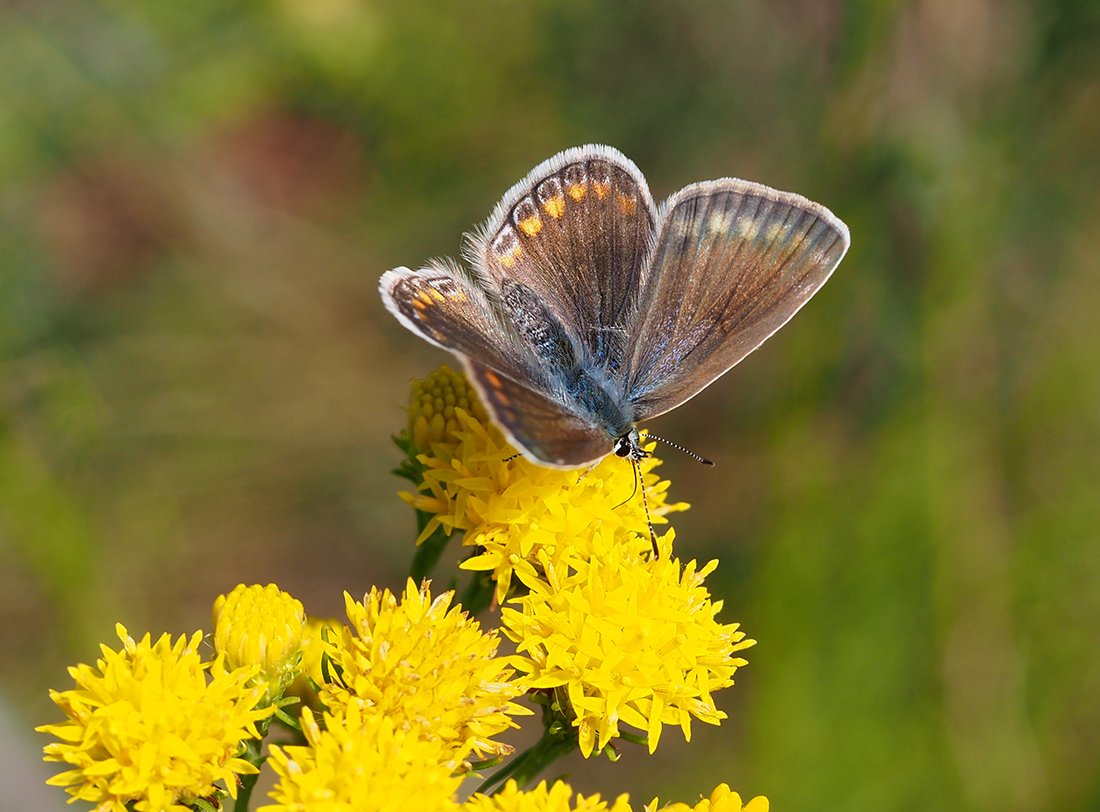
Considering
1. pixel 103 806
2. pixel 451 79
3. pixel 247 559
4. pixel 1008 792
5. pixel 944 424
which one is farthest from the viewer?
pixel 451 79

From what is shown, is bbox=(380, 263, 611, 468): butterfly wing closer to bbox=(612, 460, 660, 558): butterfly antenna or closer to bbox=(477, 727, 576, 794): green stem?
bbox=(612, 460, 660, 558): butterfly antenna

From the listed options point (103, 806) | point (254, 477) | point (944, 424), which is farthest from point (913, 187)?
point (103, 806)

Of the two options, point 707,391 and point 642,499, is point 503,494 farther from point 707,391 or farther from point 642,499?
point 707,391

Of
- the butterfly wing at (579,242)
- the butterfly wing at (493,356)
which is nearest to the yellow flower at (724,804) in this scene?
the butterfly wing at (493,356)

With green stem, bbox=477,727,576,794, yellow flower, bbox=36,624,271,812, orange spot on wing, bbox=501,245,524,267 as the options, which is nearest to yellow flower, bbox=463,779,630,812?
green stem, bbox=477,727,576,794

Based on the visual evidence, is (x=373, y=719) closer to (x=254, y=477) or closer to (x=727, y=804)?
(x=727, y=804)

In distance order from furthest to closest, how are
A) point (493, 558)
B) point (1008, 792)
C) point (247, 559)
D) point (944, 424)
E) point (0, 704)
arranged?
point (247, 559) → point (944, 424) → point (1008, 792) → point (0, 704) → point (493, 558)
